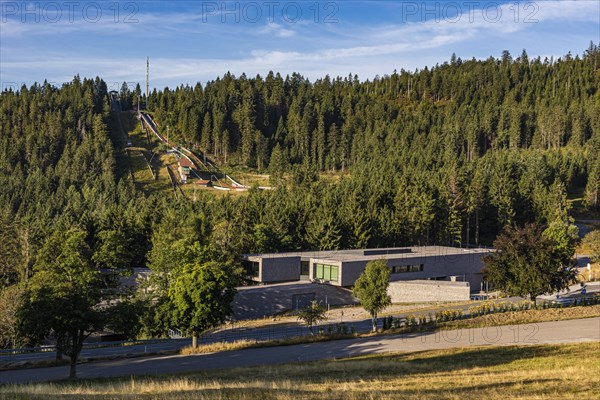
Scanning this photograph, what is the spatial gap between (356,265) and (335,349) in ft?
80.1

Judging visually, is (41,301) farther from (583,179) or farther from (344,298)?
(583,179)

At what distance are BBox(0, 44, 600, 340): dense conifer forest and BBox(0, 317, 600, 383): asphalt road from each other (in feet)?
18.5

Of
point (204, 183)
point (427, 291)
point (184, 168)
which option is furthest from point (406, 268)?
point (184, 168)

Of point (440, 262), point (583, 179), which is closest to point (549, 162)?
point (583, 179)

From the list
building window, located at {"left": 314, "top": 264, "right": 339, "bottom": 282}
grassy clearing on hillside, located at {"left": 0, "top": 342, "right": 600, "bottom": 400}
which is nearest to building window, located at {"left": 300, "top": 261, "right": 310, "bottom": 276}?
building window, located at {"left": 314, "top": 264, "right": 339, "bottom": 282}

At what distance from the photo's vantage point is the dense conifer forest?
6719 centimetres

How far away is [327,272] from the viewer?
58.8 meters

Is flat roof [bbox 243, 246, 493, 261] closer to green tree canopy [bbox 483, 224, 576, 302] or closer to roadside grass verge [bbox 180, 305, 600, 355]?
green tree canopy [bbox 483, 224, 576, 302]

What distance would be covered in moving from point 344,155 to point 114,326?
119 metres

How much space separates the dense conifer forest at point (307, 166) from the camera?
67.2 m

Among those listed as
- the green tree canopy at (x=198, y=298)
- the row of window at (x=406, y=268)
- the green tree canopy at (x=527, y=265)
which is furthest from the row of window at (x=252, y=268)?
the green tree canopy at (x=198, y=298)

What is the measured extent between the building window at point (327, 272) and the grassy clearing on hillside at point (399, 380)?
26514mm

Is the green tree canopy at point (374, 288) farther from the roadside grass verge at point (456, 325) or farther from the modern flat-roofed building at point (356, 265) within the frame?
the modern flat-roofed building at point (356, 265)

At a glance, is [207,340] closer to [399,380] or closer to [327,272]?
[327,272]
